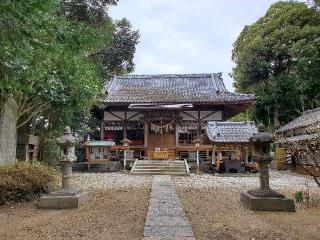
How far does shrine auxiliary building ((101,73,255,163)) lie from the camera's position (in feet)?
73.0

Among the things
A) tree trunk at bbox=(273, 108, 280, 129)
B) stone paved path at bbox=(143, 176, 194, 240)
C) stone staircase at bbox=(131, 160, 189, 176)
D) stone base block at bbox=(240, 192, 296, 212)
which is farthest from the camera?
tree trunk at bbox=(273, 108, 280, 129)

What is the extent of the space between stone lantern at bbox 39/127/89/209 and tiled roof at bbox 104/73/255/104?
45.7 ft

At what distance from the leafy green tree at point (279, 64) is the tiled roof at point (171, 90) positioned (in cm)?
377

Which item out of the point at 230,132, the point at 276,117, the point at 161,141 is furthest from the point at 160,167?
the point at 276,117

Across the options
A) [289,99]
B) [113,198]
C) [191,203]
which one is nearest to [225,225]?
[191,203]

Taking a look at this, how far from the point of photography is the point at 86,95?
39.1ft

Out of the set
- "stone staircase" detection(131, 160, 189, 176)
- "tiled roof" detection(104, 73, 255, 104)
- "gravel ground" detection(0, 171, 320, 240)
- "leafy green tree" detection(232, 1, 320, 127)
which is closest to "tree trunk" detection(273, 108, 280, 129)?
"leafy green tree" detection(232, 1, 320, 127)

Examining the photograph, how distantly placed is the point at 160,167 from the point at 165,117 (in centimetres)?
473

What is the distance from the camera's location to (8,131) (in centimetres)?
1098

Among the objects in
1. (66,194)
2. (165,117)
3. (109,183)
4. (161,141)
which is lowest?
(109,183)

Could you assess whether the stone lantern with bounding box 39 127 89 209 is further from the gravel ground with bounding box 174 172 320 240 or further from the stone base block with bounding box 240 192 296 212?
the stone base block with bounding box 240 192 296 212

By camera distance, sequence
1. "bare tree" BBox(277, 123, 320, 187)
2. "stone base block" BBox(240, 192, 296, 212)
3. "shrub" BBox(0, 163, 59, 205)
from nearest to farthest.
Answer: "stone base block" BBox(240, 192, 296, 212) → "bare tree" BBox(277, 123, 320, 187) → "shrub" BBox(0, 163, 59, 205)

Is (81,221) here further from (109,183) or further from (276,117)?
(276,117)

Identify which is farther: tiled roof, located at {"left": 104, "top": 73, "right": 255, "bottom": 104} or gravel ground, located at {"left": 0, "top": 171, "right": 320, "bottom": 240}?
tiled roof, located at {"left": 104, "top": 73, "right": 255, "bottom": 104}
